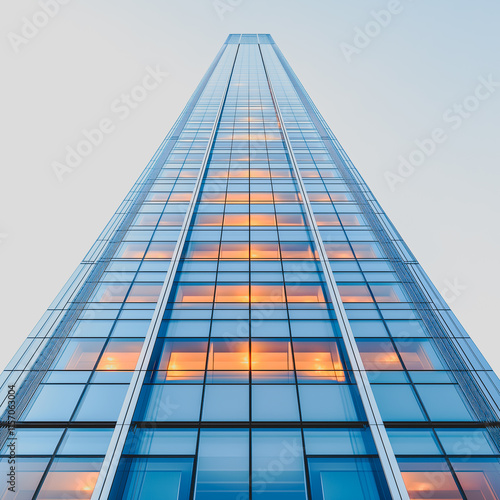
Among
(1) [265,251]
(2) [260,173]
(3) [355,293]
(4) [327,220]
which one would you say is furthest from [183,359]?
(2) [260,173]

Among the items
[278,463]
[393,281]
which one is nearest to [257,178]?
[393,281]

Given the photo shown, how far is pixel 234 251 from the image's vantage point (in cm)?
2392

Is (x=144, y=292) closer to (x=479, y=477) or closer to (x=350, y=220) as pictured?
(x=350, y=220)

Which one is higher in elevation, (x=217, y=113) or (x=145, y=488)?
(x=217, y=113)

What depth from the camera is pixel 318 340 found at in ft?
56.8

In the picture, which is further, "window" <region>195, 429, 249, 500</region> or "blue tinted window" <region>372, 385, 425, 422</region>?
"blue tinted window" <region>372, 385, 425, 422</region>

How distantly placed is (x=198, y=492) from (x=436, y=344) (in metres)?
12.1

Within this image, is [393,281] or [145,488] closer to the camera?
[145,488]

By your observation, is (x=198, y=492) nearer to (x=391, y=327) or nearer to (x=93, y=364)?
(x=93, y=364)

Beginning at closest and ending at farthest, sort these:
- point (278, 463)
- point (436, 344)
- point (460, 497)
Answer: point (460, 497) → point (278, 463) → point (436, 344)

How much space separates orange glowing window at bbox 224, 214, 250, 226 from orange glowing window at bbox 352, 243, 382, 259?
7.83 m

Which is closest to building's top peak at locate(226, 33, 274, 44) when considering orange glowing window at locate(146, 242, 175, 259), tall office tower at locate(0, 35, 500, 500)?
tall office tower at locate(0, 35, 500, 500)

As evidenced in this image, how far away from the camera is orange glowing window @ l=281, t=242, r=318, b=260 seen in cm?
2344

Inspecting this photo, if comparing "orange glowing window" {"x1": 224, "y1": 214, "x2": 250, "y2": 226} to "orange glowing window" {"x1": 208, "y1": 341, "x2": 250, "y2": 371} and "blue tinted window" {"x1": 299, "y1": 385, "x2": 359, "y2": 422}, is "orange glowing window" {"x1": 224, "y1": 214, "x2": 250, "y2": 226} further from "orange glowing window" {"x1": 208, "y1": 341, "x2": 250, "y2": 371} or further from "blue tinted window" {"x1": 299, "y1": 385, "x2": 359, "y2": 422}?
"blue tinted window" {"x1": 299, "y1": 385, "x2": 359, "y2": 422}
